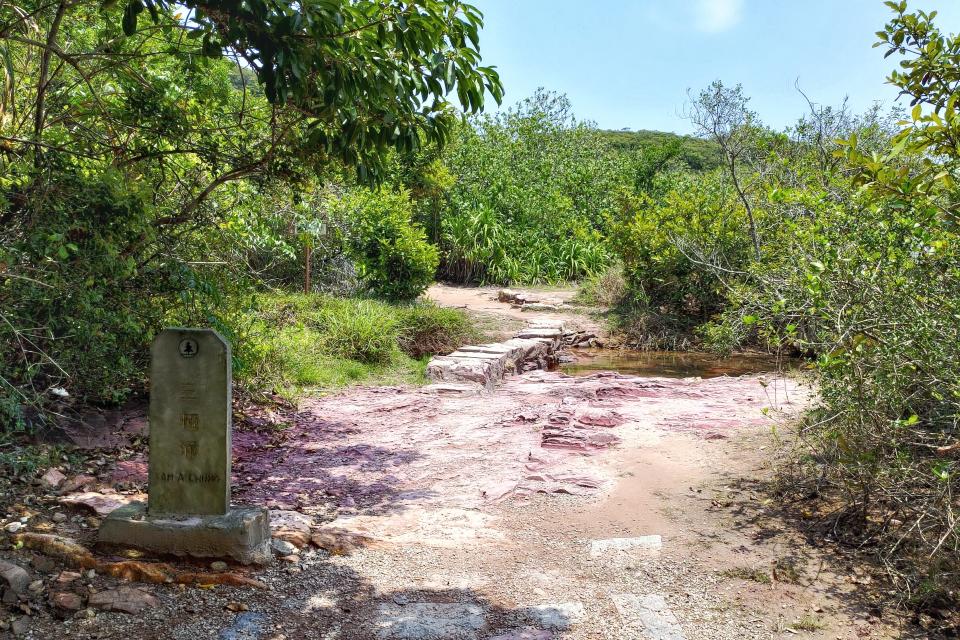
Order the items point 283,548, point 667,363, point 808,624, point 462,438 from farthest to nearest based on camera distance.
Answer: point 667,363, point 462,438, point 283,548, point 808,624

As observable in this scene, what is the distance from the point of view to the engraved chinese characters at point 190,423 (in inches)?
151

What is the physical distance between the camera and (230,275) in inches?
235

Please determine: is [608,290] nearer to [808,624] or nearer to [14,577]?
[808,624]

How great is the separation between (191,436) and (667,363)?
888 cm

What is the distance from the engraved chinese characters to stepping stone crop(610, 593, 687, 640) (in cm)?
201

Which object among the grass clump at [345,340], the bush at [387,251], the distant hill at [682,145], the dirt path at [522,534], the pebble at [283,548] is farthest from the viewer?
the distant hill at [682,145]

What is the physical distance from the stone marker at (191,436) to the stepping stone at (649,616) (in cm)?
177

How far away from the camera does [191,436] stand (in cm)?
388

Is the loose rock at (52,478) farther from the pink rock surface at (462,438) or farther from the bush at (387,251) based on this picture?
the bush at (387,251)

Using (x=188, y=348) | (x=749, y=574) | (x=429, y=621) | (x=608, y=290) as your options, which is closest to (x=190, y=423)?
(x=188, y=348)

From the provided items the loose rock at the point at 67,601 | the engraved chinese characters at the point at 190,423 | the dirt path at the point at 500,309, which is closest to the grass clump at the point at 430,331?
the dirt path at the point at 500,309

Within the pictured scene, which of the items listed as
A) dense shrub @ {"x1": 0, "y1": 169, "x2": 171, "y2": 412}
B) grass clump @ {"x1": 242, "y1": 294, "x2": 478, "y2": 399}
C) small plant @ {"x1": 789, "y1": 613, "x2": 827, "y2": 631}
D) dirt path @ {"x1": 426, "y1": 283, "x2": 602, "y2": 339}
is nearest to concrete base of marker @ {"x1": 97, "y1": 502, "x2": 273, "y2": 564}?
dense shrub @ {"x1": 0, "y1": 169, "x2": 171, "y2": 412}

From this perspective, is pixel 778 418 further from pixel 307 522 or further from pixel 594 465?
pixel 307 522

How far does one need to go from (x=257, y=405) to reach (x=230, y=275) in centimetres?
142
